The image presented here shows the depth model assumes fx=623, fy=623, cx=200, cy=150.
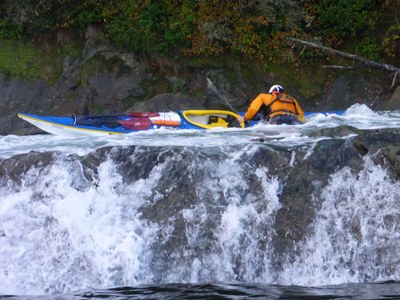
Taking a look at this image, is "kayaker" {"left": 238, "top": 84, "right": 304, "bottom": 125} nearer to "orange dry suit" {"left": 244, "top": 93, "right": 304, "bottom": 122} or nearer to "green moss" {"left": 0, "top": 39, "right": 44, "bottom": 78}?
"orange dry suit" {"left": 244, "top": 93, "right": 304, "bottom": 122}

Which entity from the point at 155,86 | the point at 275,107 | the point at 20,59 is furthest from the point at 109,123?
the point at 20,59

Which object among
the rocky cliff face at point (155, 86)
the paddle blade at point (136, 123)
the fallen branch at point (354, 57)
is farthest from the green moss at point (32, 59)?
the fallen branch at point (354, 57)

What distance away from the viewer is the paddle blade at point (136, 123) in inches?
399

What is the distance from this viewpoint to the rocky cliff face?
40.9 ft

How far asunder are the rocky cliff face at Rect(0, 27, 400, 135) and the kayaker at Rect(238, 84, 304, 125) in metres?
2.32

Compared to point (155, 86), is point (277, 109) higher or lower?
lower

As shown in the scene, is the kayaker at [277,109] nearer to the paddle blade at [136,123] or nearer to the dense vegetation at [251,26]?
the paddle blade at [136,123]

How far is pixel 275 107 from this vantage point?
1006 centimetres

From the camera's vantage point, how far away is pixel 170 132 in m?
10.1

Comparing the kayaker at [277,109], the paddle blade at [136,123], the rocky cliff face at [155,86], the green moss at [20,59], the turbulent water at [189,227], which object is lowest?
the turbulent water at [189,227]

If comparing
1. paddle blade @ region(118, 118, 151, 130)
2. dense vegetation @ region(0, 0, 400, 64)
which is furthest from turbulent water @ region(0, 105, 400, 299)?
dense vegetation @ region(0, 0, 400, 64)

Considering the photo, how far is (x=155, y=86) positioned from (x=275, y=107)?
3.75 metres

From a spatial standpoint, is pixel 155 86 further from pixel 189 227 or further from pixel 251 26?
pixel 189 227

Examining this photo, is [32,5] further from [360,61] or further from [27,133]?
[360,61]
